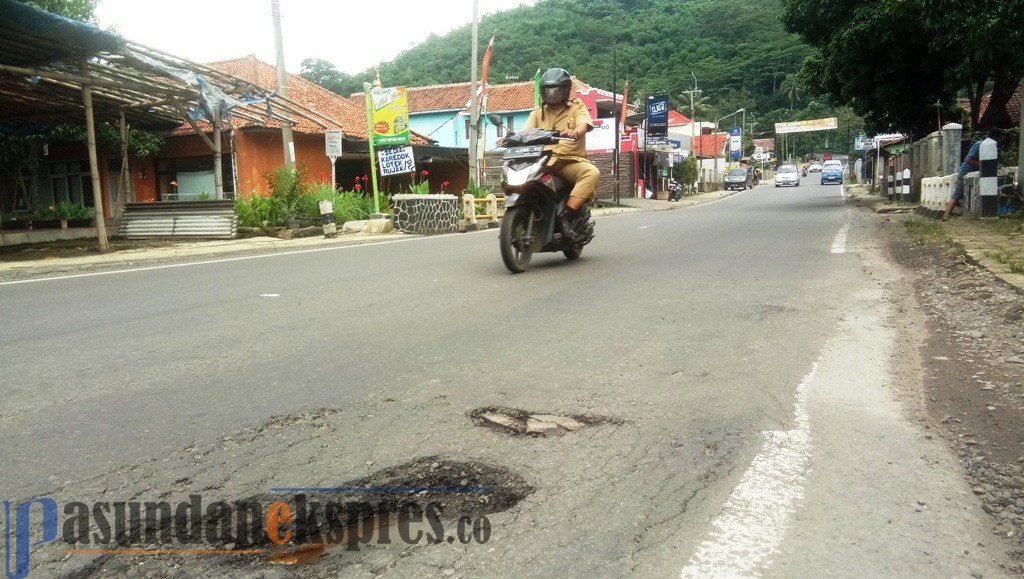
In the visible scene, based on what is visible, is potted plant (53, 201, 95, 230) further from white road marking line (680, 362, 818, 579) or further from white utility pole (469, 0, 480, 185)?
white road marking line (680, 362, 818, 579)

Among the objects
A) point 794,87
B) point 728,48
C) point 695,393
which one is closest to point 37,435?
point 695,393

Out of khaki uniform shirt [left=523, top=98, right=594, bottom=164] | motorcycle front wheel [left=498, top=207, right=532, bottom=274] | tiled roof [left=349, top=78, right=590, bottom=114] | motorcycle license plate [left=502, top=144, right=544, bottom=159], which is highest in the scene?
tiled roof [left=349, top=78, right=590, bottom=114]

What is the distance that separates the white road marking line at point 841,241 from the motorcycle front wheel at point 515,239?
14.8 feet

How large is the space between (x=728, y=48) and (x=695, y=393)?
302 feet

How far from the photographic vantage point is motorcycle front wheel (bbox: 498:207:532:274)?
26.0ft

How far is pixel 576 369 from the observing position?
14.4 feet

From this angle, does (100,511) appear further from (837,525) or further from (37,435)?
(837,525)

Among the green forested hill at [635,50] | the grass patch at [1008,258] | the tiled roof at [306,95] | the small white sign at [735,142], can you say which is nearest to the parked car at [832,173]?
the green forested hill at [635,50]

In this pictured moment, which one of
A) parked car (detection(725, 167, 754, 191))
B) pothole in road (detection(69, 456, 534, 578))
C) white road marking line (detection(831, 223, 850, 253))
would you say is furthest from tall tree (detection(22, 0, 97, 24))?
parked car (detection(725, 167, 754, 191))

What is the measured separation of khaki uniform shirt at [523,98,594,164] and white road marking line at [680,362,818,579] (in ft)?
17.4

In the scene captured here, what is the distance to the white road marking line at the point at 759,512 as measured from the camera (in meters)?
2.28

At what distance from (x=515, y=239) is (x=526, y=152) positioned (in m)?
0.90

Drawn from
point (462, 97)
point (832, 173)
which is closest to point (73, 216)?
point (462, 97)

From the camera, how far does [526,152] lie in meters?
7.82
